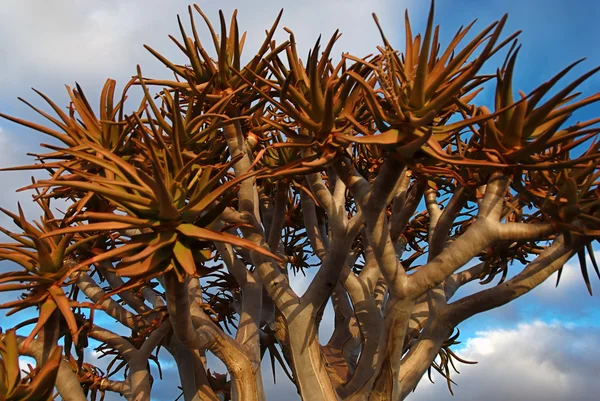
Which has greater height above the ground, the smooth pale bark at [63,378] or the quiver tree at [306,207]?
the quiver tree at [306,207]

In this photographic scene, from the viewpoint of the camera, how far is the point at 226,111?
564 cm

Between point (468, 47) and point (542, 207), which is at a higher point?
point (468, 47)

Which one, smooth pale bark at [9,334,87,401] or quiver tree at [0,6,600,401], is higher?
quiver tree at [0,6,600,401]

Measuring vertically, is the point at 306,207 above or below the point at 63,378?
above

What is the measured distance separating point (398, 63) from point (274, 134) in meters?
2.96

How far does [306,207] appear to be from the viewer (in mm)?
6348

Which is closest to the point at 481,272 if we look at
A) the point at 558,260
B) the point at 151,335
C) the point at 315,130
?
the point at 558,260

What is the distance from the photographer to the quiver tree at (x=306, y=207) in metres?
3.60

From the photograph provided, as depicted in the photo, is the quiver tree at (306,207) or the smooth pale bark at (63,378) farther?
the smooth pale bark at (63,378)

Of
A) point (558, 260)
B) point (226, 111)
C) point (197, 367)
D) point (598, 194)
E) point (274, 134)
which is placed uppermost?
point (274, 134)

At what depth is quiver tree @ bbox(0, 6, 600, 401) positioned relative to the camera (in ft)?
11.8

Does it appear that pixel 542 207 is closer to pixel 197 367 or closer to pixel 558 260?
pixel 558 260

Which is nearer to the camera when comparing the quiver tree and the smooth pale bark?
the quiver tree

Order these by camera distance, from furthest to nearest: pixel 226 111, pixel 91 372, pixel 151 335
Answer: pixel 91 372, pixel 151 335, pixel 226 111
